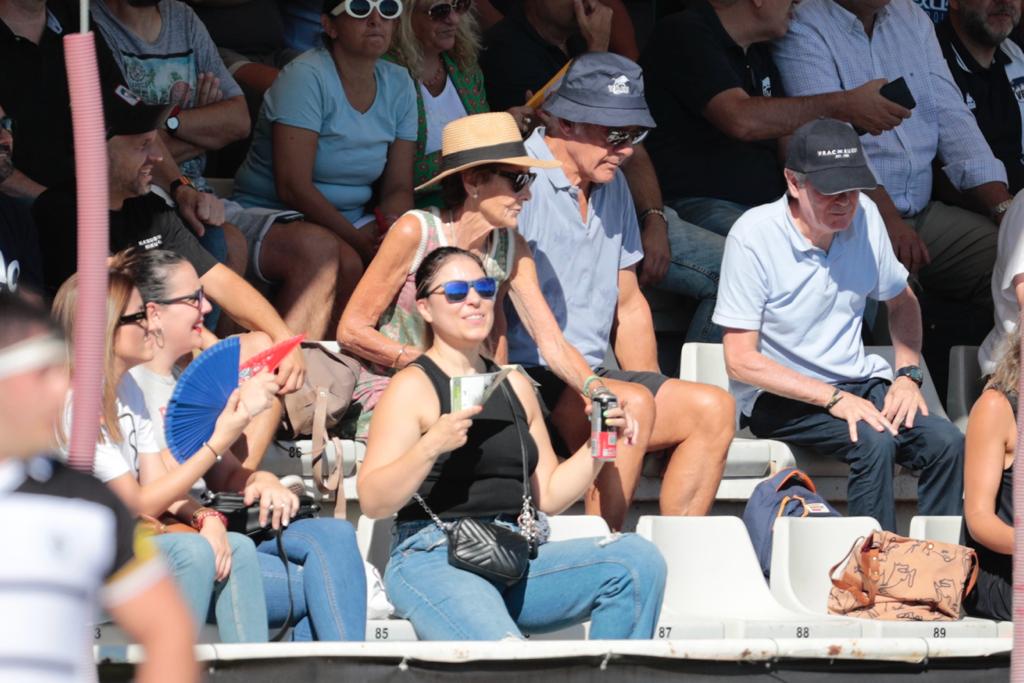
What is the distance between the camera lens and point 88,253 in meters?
2.53

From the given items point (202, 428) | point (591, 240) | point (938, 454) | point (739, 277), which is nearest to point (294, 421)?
point (202, 428)

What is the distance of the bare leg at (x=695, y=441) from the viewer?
17.0ft

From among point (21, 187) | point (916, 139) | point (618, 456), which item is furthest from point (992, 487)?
point (21, 187)

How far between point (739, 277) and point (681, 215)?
3.13 feet

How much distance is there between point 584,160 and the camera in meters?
5.47

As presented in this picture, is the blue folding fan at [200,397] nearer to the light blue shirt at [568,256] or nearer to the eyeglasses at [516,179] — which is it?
the eyeglasses at [516,179]

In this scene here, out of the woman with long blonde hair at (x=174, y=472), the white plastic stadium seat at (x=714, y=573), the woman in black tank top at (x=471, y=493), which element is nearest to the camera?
the woman with long blonde hair at (x=174, y=472)

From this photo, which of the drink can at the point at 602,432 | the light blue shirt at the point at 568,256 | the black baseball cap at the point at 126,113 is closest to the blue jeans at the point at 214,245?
the black baseball cap at the point at 126,113

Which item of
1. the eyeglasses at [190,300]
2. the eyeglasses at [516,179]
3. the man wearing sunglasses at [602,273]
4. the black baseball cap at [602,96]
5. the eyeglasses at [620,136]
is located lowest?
the man wearing sunglasses at [602,273]

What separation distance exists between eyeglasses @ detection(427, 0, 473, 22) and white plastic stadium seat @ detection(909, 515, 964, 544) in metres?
2.48

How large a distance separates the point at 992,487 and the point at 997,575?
27 cm

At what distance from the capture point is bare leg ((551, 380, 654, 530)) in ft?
16.4

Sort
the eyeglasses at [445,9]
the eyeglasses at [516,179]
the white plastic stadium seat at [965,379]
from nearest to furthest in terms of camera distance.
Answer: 1. the eyeglasses at [516,179]
2. the eyeglasses at [445,9]
3. the white plastic stadium seat at [965,379]

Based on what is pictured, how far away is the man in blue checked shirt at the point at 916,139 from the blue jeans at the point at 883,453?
1231mm
